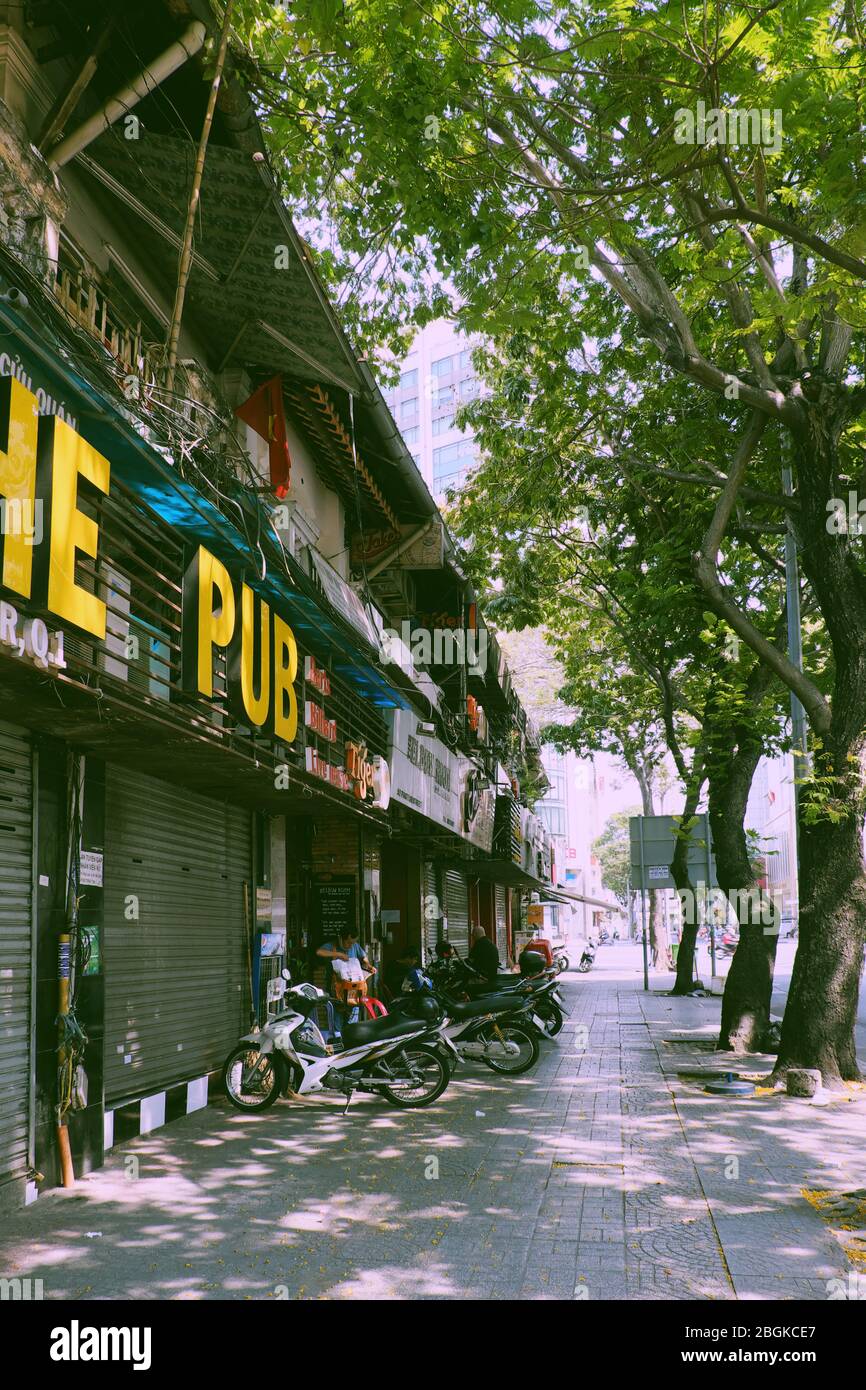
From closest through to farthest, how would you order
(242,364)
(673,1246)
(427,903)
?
(673,1246) < (242,364) < (427,903)

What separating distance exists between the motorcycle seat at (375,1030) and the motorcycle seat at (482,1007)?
2.42 meters

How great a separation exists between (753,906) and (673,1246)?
8.61 m

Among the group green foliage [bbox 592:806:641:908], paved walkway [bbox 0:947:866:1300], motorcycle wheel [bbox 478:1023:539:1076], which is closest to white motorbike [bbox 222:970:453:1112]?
paved walkway [bbox 0:947:866:1300]

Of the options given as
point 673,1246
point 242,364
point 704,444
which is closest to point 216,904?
point 242,364

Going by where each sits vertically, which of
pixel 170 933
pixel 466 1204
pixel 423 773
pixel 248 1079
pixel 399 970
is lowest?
pixel 466 1204

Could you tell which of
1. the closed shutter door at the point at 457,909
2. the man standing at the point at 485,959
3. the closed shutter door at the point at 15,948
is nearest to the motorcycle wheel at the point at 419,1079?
the closed shutter door at the point at 15,948

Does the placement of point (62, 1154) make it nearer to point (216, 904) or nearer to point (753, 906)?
point (216, 904)

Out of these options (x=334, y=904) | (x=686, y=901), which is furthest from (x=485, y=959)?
(x=686, y=901)

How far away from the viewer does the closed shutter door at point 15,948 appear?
686 cm

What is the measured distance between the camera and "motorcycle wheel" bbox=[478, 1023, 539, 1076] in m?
13.1

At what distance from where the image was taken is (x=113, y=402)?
22.0 ft

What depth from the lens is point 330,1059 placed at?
10031mm

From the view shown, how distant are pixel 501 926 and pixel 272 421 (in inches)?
1152

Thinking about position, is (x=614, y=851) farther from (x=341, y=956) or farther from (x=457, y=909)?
(x=341, y=956)
